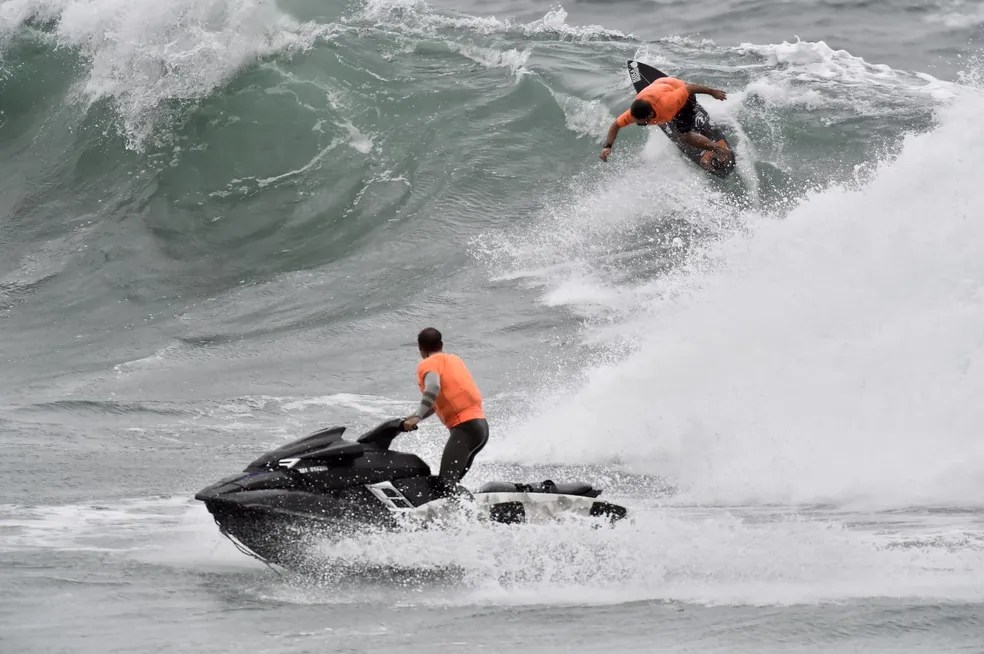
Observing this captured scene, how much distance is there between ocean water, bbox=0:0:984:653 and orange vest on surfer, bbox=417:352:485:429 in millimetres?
775

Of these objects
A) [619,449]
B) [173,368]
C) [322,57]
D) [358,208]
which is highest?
[322,57]

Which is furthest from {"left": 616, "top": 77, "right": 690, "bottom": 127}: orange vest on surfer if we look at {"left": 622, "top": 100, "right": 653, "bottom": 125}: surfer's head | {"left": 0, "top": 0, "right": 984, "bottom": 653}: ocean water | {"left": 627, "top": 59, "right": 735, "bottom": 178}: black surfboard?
{"left": 0, "top": 0, "right": 984, "bottom": 653}: ocean water

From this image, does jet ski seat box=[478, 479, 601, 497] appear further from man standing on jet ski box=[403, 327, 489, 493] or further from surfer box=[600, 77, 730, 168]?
surfer box=[600, 77, 730, 168]

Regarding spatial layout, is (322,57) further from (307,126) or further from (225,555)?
(225,555)

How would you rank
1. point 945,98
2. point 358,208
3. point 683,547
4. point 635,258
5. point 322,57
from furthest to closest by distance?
1. point 322,57
2. point 945,98
3. point 358,208
4. point 635,258
5. point 683,547

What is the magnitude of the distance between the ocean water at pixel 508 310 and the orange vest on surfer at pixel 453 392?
0.77 metres

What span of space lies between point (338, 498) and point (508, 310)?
6.80 meters

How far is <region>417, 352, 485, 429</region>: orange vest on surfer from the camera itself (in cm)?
765

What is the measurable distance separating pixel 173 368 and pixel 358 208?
13.8 feet

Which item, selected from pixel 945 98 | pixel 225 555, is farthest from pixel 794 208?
pixel 225 555

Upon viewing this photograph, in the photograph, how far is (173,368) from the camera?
1252 cm

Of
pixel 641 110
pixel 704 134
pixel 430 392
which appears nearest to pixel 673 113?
pixel 641 110

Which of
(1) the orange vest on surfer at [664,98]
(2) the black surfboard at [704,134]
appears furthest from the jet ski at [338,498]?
(2) the black surfboard at [704,134]

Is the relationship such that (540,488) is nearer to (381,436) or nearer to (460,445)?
(460,445)
